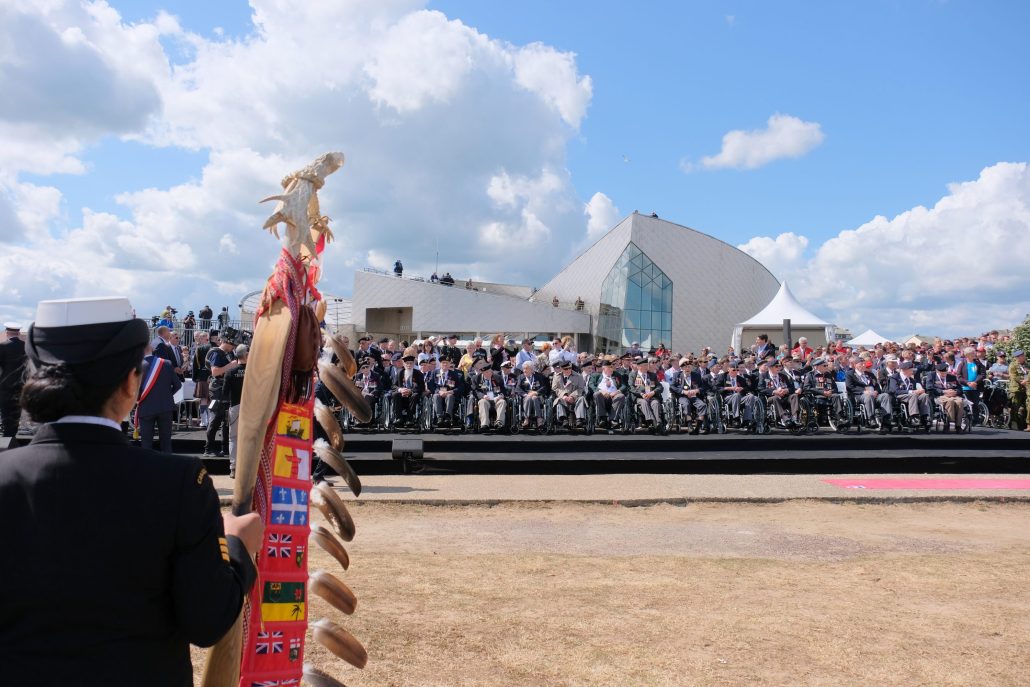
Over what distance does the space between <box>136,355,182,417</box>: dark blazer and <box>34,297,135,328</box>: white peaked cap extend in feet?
26.3

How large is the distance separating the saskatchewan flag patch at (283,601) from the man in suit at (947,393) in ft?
45.3

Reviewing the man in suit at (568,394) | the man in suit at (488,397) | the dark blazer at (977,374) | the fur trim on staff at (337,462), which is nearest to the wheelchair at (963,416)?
the dark blazer at (977,374)

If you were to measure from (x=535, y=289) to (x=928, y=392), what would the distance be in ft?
147

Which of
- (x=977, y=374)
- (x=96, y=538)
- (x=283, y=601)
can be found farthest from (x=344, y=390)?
(x=977, y=374)

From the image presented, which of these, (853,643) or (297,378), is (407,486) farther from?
(297,378)

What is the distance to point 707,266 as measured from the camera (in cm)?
5272

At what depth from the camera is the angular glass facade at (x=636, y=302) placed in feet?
161

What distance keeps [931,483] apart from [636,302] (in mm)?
39771

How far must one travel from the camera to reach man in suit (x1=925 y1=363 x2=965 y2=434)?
13.4 meters

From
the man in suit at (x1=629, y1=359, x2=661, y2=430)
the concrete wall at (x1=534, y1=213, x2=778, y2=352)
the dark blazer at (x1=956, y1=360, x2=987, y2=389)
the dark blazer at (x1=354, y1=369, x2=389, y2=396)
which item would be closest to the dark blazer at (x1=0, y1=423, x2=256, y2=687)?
the dark blazer at (x1=354, y1=369, x2=389, y2=396)

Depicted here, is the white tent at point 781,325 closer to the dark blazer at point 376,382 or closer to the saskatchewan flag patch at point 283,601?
the dark blazer at point 376,382

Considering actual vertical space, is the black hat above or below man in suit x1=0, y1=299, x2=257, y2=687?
above

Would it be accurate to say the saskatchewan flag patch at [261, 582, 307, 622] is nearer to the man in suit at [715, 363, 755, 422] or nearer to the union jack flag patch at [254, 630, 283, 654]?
the union jack flag patch at [254, 630, 283, 654]

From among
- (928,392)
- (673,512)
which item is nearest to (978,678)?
(673,512)
